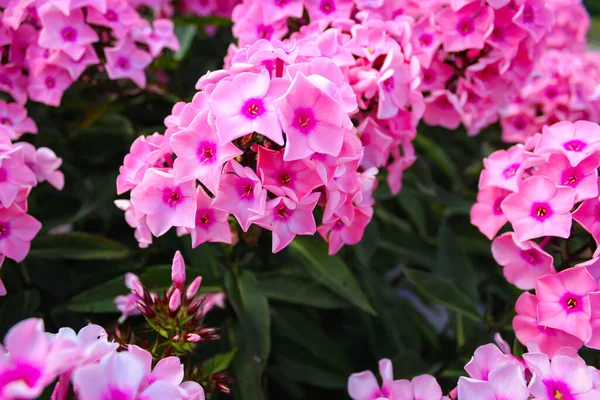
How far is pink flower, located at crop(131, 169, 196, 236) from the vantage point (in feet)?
2.61

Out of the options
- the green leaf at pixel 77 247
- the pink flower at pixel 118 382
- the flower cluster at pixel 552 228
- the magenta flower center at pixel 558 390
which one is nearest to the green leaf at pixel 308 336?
the green leaf at pixel 77 247

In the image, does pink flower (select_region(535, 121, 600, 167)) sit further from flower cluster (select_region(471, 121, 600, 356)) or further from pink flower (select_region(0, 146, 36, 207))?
pink flower (select_region(0, 146, 36, 207))

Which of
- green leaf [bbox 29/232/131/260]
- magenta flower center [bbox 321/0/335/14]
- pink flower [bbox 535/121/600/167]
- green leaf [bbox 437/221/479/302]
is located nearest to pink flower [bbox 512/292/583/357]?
pink flower [bbox 535/121/600/167]

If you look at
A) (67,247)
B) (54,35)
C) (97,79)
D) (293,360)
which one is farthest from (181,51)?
(293,360)

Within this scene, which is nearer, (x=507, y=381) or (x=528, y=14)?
(x=507, y=381)

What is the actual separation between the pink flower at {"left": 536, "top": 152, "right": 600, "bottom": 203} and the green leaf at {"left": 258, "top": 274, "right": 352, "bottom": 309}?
465 millimetres

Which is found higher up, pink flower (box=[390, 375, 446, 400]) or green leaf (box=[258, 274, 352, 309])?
pink flower (box=[390, 375, 446, 400])

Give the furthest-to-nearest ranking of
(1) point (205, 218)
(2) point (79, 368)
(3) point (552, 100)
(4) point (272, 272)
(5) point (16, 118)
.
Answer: (3) point (552, 100), (4) point (272, 272), (5) point (16, 118), (1) point (205, 218), (2) point (79, 368)

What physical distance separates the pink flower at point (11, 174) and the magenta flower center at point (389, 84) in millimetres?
574

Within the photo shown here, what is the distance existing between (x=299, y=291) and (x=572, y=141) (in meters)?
0.56

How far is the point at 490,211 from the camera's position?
1003 millimetres

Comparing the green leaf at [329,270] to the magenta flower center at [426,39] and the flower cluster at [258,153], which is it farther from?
the magenta flower center at [426,39]

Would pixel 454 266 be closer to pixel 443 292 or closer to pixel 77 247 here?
pixel 443 292

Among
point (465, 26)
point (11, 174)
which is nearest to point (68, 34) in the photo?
point (11, 174)
